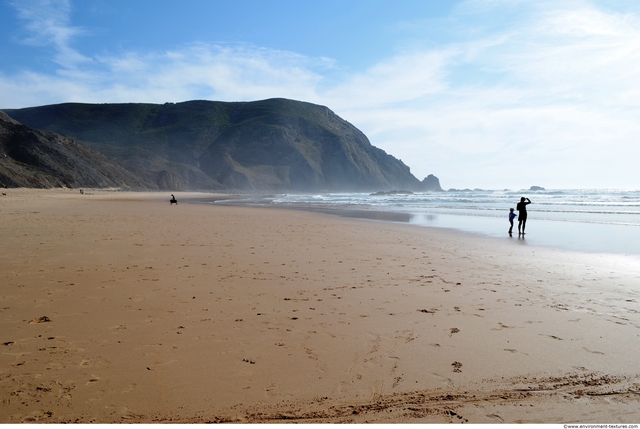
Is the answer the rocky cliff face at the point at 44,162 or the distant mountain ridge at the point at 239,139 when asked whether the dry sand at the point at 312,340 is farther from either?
the distant mountain ridge at the point at 239,139

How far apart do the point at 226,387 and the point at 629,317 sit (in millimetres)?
5422

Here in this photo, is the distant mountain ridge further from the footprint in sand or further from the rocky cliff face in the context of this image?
the footprint in sand

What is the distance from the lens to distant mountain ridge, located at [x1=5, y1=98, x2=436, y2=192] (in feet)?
413

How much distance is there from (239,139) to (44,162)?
3288 inches

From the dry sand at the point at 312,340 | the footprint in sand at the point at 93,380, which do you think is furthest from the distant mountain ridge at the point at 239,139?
the footprint in sand at the point at 93,380

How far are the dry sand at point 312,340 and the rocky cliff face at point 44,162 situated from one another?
5522 cm

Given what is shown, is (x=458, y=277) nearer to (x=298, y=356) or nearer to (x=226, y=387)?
(x=298, y=356)

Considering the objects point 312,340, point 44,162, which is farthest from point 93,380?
point 44,162

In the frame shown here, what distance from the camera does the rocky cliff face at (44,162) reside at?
52.1m

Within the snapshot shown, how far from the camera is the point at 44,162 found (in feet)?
198

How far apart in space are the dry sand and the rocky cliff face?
55.2 m

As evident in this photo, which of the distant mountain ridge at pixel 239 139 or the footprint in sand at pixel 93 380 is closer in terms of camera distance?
the footprint in sand at pixel 93 380

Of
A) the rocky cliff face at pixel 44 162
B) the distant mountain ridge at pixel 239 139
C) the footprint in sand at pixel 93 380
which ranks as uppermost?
the distant mountain ridge at pixel 239 139

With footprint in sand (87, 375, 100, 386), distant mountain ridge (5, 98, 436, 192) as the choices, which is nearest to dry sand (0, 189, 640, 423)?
footprint in sand (87, 375, 100, 386)
